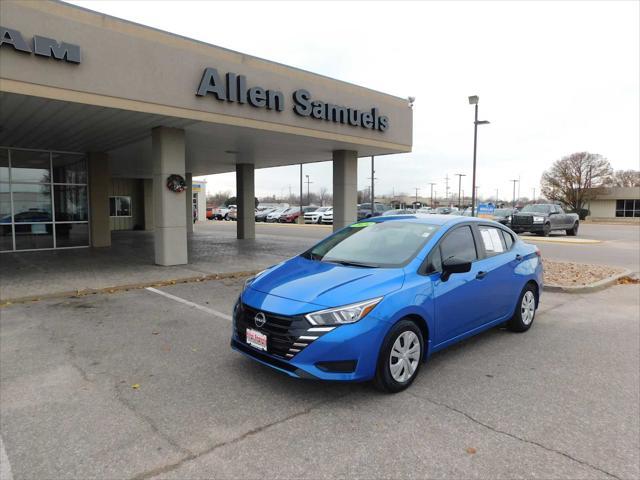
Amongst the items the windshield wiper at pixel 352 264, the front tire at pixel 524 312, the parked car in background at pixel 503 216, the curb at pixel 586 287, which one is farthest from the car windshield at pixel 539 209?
the windshield wiper at pixel 352 264

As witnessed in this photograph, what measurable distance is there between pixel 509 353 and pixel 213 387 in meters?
3.29

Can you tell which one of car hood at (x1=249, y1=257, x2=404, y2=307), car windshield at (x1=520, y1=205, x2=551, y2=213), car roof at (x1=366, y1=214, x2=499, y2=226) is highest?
car windshield at (x1=520, y1=205, x2=551, y2=213)

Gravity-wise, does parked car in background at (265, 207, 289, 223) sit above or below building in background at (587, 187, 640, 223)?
below

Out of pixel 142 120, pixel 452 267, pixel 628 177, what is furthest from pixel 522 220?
pixel 628 177

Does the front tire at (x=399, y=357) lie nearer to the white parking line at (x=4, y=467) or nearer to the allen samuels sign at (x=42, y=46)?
the white parking line at (x=4, y=467)

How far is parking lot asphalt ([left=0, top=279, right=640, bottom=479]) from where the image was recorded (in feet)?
9.33

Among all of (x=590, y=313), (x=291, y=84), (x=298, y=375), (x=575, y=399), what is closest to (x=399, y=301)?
(x=298, y=375)

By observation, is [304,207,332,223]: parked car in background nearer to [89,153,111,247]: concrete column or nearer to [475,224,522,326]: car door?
[89,153,111,247]: concrete column

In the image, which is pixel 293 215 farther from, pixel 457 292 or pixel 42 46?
pixel 457 292

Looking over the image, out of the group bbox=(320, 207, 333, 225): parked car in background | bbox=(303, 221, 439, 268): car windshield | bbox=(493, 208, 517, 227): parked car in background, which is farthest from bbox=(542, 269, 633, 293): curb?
bbox=(320, 207, 333, 225): parked car in background

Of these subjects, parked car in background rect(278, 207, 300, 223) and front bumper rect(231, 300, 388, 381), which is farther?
parked car in background rect(278, 207, 300, 223)

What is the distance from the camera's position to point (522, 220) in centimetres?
2433

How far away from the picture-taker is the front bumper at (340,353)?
3.51 meters

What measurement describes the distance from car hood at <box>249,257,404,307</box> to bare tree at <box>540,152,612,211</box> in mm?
63239
